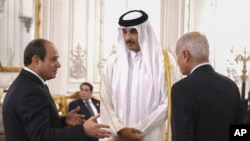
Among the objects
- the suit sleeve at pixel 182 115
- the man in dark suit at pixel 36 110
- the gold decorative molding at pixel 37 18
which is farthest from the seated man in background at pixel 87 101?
the suit sleeve at pixel 182 115

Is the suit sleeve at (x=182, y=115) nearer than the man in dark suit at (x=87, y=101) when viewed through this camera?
Yes

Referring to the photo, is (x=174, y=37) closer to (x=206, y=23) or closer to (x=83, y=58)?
(x=206, y=23)

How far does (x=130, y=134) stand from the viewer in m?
2.78

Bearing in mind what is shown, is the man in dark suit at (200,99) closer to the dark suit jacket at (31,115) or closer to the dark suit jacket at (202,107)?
the dark suit jacket at (202,107)

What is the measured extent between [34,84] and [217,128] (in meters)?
0.92

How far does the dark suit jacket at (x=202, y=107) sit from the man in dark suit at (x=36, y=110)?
370 millimetres

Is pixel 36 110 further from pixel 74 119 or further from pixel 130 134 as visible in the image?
pixel 130 134

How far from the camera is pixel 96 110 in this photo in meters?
6.54

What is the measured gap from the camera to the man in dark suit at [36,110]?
209cm

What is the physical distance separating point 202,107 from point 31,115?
809 millimetres

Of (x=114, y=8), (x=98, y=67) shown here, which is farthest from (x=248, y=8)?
(x=98, y=67)

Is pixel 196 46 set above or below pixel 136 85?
above

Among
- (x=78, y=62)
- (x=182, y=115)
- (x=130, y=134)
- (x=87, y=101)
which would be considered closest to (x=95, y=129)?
(x=182, y=115)

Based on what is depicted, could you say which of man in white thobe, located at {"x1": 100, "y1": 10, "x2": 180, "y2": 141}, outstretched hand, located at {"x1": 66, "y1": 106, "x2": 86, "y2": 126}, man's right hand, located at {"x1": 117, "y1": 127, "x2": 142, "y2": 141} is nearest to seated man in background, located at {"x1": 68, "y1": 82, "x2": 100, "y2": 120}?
man in white thobe, located at {"x1": 100, "y1": 10, "x2": 180, "y2": 141}
